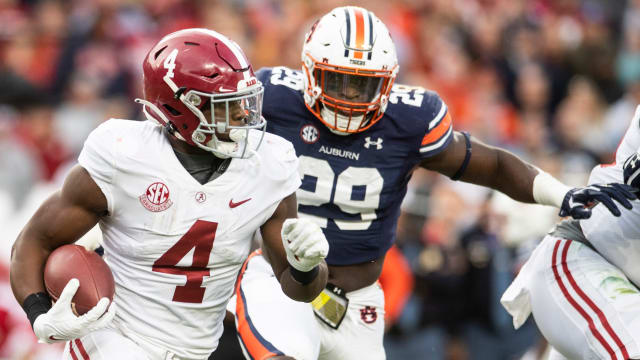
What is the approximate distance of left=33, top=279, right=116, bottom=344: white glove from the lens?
339 centimetres

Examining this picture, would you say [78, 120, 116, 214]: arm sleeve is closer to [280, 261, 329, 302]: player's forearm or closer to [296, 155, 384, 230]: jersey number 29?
[280, 261, 329, 302]: player's forearm

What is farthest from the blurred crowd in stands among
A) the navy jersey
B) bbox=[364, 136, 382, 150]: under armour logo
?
bbox=[364, 136, 382, 150]: under armour logo

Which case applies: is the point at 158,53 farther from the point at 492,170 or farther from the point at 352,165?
the point at 492,170

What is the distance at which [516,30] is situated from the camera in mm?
10695

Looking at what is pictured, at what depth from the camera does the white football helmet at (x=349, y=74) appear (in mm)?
4242

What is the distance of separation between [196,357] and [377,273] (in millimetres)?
1162

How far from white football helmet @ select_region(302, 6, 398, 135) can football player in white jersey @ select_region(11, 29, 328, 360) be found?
0.54 meters

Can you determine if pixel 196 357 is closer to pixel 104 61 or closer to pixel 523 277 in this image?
pixel 523 277

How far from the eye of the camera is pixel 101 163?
3.49 meters

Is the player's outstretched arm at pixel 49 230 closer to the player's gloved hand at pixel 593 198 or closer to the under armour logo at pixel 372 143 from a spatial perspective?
the under armour logo at pixel 372 143

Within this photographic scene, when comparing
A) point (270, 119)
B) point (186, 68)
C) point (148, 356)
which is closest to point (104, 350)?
point (148, 356)

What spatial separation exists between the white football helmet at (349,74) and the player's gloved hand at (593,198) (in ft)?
3.01

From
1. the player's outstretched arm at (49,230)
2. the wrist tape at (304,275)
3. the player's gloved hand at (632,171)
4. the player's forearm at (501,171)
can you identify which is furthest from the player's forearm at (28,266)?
the player's gloved hand at (632,171)

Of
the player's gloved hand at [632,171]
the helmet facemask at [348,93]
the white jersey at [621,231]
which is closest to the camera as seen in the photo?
the player's gloved hand at [632,171]
